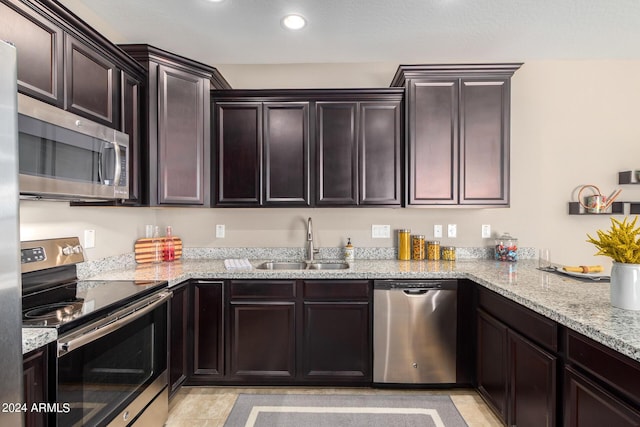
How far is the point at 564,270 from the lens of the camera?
8.05ft

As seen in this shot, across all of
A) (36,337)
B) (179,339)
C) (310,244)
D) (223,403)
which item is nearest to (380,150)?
(310,244)

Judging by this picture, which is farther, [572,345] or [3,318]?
[572,345]

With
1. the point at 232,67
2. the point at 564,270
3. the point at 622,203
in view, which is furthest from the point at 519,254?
the point at 232,67

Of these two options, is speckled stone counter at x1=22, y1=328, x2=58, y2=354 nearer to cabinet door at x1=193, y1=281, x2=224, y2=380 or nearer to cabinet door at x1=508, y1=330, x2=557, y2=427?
cabinet door at x1=193, y1=281, x2=224, y2=380

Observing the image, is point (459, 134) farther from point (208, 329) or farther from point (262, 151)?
point (208, 329)

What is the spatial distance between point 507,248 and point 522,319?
1.32 meters

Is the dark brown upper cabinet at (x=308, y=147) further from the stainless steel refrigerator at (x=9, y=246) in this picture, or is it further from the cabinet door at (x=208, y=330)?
the stainless steel refrigerator at (x=9, y=246)

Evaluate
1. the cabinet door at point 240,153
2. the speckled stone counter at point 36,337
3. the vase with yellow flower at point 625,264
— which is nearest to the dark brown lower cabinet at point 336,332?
the cabinet door at point 240,153

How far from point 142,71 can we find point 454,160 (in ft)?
7.79

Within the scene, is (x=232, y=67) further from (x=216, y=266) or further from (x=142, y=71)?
Result: (x=216, y=266)

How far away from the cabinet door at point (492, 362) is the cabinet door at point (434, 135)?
0.99 metres

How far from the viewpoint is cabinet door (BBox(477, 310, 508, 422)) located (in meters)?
2.09

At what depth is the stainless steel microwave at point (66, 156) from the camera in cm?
143

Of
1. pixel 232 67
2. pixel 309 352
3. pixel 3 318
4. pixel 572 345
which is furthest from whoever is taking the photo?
pixel 232 67
